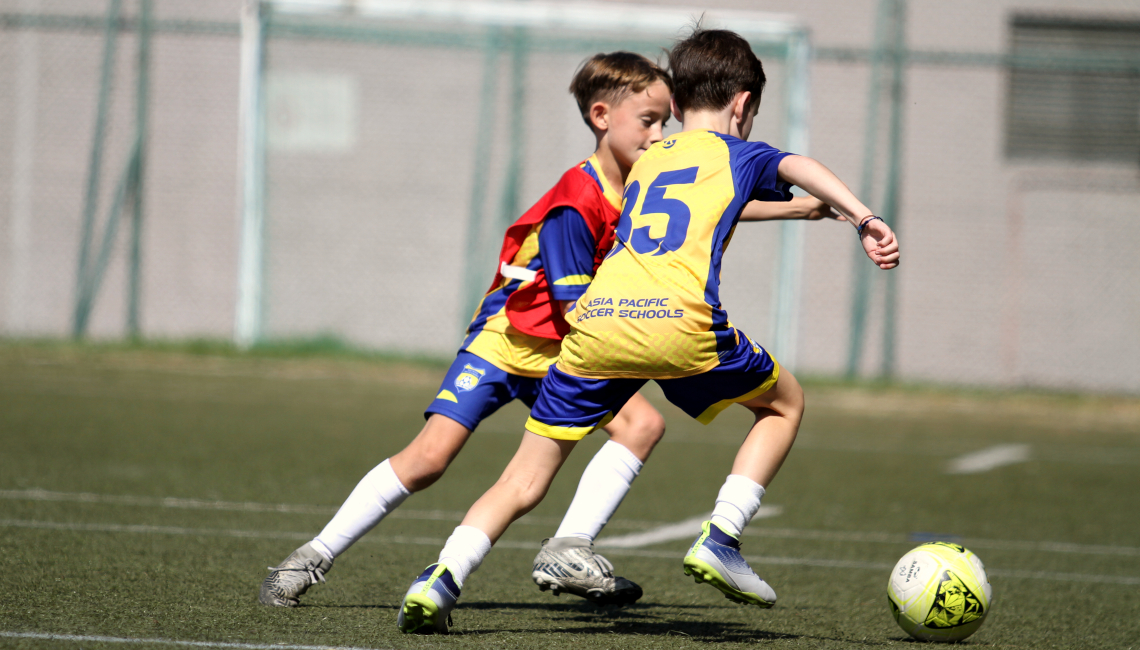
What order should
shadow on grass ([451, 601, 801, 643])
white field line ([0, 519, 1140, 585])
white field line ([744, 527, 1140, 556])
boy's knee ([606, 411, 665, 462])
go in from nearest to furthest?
shadow on grass ([451, 601, 801, 643]), boy's knee ([606, 411, 665, 462]), white field line ([0, 519, 1140, 585]), white field line ([744, 527, 1140, 556])

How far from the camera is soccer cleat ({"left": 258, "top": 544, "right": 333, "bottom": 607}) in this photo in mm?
3084

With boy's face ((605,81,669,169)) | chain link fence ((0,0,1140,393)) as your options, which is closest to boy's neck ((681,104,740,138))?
boy's face ((605,81,669,169))

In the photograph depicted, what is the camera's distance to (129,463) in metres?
5.67

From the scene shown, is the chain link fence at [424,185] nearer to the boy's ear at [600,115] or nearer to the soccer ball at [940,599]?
the boy's ear at [600,115]

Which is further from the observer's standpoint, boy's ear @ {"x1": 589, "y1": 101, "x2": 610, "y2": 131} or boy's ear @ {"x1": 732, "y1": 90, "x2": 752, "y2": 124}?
boy's ear @ {"x1": 589, "y1": 101, "x2": 610, "y2": 131}

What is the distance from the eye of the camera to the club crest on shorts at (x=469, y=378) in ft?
10.7

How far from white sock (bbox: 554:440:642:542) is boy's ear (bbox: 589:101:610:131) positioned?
0.97 metres

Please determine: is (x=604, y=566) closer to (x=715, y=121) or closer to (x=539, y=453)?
(x=539, y=453)

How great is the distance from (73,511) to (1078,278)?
33.0 feet

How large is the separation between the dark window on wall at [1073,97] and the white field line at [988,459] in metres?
4.90

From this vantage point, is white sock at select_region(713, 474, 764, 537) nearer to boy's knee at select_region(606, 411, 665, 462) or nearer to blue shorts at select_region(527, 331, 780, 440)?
blue shorts at select_region(527, 331, 780, 440)

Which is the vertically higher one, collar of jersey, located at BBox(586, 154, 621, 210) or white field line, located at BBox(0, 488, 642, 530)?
collar of jersey, located at BBox(586, 154, 621, 210)

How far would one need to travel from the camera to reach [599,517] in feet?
11.2

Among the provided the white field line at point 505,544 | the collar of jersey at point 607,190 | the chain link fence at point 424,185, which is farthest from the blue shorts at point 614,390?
the chain link fence at point 424,185
